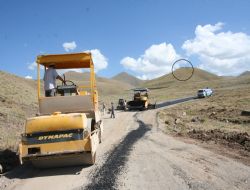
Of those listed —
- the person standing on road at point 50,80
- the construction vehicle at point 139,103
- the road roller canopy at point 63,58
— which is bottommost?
the construction vehicle at point 139,103

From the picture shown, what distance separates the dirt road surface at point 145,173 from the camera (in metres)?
8.85

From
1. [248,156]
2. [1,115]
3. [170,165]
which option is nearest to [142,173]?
[170,165]

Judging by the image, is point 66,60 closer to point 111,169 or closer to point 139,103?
point 111,169

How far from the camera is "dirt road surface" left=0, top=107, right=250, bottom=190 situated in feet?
29.0

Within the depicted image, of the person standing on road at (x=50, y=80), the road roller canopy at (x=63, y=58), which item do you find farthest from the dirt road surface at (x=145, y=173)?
the road roller canopy at (x=63, y=58)

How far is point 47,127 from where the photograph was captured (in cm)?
1062

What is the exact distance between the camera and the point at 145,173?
991cm

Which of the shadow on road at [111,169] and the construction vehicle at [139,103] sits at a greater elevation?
the construction vehicle at [139,103]

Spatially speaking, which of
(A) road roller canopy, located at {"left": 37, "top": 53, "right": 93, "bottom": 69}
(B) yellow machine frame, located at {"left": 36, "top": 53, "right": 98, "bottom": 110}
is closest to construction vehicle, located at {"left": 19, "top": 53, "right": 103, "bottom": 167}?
(B) yellow machine frame, located at {"left": 36, "top": 53, "right": 98, "bottom": 110}

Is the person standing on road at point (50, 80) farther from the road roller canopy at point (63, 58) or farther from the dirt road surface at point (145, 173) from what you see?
the dirt road surface at point (145, 173)

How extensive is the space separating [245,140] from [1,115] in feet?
53.3

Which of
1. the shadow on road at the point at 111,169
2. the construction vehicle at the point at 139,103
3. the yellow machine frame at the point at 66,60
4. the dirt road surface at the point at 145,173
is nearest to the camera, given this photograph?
the dirt road surface at the point at 145,173

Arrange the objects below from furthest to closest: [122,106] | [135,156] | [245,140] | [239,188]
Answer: [122,106], [245,140], [135,156], [239,188]

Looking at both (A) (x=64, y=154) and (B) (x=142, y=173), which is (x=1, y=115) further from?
(B) (x=142, y=173)
